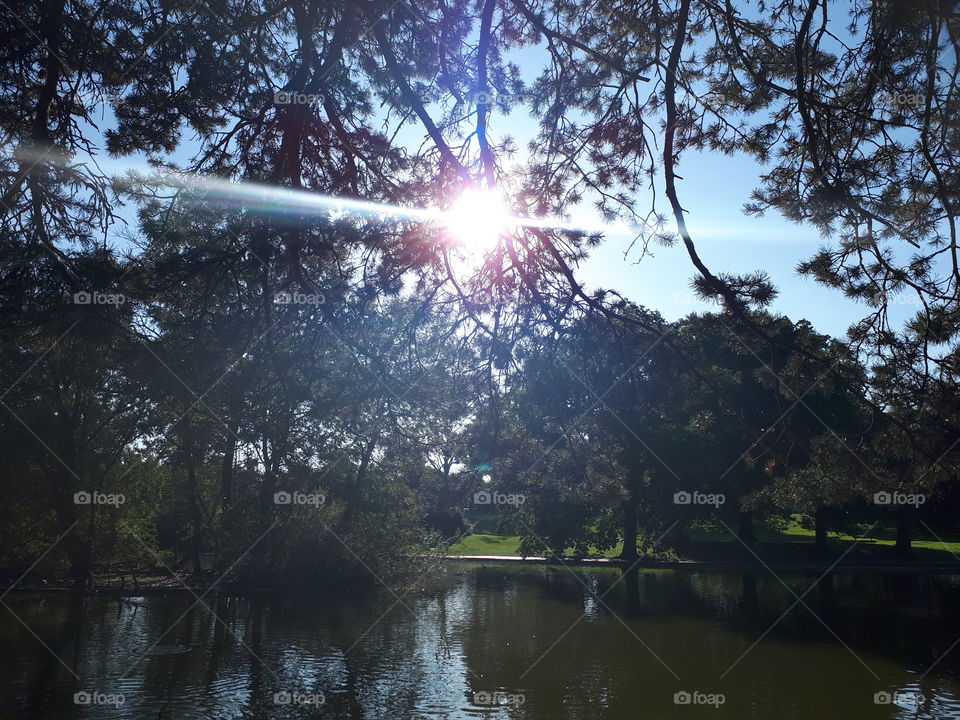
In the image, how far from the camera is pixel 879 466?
5977 mm

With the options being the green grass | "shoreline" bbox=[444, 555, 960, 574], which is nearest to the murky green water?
"shoreline" bbox=[444, 555, 960, 574]

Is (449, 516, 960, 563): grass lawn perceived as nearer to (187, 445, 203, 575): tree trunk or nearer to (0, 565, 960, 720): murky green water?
(0, 565, 960, 720): murky green water

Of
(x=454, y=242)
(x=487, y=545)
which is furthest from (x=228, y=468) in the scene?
(x=487, y=545)

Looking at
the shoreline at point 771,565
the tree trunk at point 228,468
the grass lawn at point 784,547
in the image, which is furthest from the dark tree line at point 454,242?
the grass lawn at point 784,547

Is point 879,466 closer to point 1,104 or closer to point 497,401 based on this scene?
point 497,401

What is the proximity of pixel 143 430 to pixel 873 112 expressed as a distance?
13.2 m

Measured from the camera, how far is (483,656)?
15992 millimetres

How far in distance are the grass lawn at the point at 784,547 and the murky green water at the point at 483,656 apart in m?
8.36

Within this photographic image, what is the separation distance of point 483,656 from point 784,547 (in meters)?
23.2

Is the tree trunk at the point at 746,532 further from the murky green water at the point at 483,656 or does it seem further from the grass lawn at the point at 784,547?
the murky green water at the point at 483,656

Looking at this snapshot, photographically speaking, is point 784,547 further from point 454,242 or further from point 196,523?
point 454,242

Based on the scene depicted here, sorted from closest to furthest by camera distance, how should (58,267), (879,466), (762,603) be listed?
(879,466)
(58,267)
(762,603)

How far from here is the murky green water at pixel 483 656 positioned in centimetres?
1255

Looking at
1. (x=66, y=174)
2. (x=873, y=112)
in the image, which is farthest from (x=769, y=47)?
(x=66, y=174)
